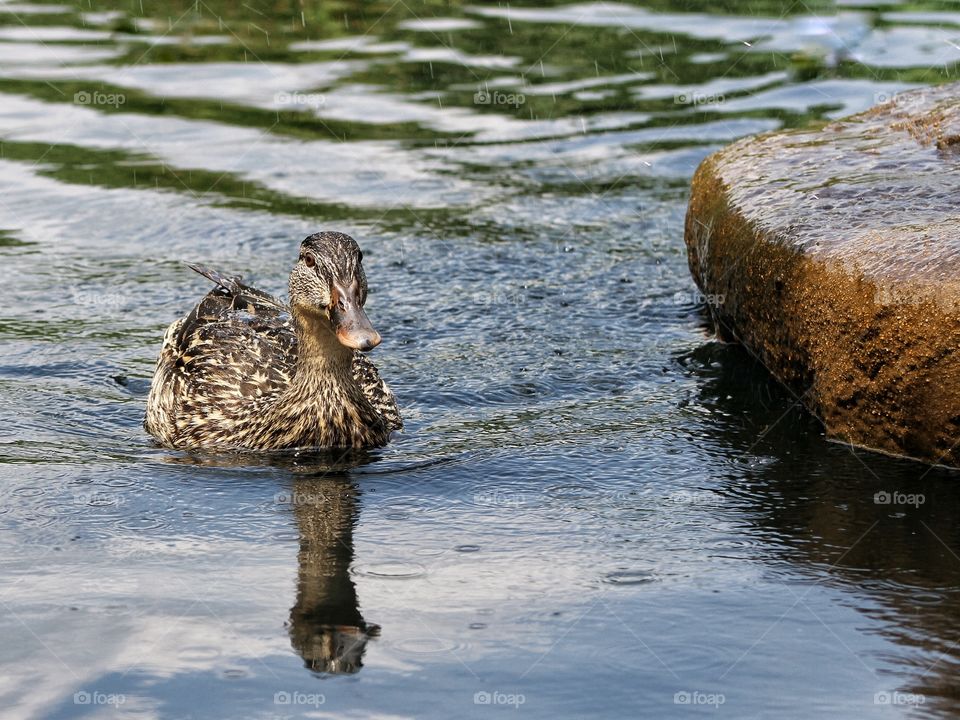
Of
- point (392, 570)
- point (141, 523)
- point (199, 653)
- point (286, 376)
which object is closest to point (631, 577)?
point (392, 570)

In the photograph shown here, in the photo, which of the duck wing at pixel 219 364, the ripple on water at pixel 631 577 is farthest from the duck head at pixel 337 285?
the ripple on water at pixel 631 577

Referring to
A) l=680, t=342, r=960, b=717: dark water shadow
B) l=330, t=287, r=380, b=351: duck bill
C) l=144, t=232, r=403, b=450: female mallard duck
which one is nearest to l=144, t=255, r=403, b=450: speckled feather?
l=144, t=232, r=403, b=450: female mallard duck

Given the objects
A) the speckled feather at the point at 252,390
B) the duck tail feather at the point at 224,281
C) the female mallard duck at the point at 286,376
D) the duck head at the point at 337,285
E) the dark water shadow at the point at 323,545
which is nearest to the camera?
the dark water shadow at the point at 323,545

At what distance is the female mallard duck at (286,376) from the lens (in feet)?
25.6

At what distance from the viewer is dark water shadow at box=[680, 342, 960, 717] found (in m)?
5.85

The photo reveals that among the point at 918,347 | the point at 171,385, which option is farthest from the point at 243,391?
the point at 918,347

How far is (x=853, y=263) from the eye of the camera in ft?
26.0

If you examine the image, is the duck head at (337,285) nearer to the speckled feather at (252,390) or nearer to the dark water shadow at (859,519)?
the speckled feather at (252,390)

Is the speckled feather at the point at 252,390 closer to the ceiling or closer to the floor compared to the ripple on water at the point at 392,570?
closer to the ceiling

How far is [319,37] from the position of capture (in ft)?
55.1

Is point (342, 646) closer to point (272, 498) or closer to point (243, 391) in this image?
point (272, 498)

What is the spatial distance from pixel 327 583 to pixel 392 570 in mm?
290

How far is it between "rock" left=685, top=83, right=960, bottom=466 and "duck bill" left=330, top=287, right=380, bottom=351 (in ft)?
7.87

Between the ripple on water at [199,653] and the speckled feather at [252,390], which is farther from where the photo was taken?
the speckled feather at [252,390]
